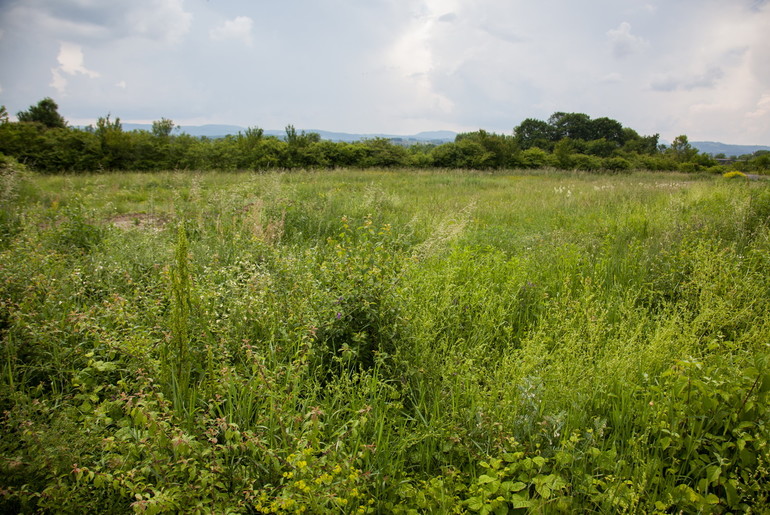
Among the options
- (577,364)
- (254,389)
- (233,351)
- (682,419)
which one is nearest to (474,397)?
(577,364)

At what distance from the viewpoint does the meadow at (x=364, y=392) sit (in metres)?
1.88

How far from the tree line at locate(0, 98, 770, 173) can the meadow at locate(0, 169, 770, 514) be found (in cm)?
887

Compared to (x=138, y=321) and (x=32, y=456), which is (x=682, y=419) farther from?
(x=138, y=321)

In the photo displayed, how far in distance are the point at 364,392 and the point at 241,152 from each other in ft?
76.3

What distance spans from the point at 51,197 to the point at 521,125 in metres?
64.5

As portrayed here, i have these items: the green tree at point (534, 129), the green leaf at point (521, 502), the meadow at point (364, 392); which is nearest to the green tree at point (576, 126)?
the green tree at point (534, 129)

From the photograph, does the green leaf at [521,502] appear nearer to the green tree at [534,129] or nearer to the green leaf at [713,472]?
the green leaf at [713,472]

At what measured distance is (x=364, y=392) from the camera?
2.43m

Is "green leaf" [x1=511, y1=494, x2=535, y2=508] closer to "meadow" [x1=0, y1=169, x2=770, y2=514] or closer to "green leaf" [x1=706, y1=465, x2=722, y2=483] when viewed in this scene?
"meadow" [x1=0, y1=169, x2=770, y2=514]

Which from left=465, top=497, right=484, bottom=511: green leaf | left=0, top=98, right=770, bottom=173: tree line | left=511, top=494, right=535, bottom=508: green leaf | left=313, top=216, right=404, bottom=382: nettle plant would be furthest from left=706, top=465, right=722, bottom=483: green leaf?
left=0, top=98, right=770, bottom=173: tree line

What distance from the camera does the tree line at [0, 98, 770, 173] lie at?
18781 mm

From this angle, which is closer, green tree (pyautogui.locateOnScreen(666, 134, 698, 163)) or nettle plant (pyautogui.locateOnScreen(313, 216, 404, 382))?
nettle plant (pyautogui.locateOnScreen(313, 216, 404, 382))

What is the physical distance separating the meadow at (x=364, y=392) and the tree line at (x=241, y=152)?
29.1 ft

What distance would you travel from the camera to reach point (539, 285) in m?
4.70
